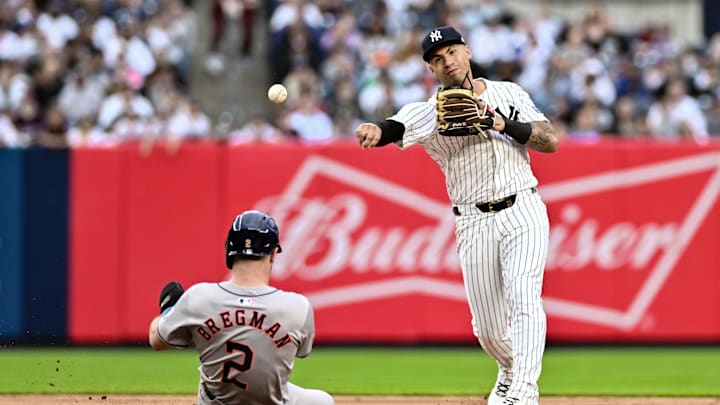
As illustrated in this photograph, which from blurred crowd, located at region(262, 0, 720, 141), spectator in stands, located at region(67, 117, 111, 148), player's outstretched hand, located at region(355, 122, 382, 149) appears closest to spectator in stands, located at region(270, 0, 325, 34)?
blurred crowd, located at region(262, 0, 720, 141)

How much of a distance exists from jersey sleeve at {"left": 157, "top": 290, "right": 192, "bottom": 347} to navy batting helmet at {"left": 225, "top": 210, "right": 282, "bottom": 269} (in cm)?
30

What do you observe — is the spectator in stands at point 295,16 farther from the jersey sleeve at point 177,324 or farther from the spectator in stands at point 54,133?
the jersey sleeve at point 177,324

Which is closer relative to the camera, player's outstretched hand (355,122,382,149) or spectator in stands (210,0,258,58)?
player's outstretched hand (355,122,382,149)

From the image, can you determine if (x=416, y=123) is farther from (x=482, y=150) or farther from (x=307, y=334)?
(x=307, y=334)

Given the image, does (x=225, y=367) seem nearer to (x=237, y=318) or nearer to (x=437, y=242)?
(x=237, y=318)

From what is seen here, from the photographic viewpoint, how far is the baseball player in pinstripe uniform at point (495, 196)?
740 centimetres

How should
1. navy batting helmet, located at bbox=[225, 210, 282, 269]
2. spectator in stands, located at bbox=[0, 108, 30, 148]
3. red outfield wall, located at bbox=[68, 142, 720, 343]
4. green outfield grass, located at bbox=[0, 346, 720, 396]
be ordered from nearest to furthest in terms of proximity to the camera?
navy batting helmet, located at bbox=[225, 210, 282, 269]
green outfield grass, located at bbox=[0, 346, 720, 396]
red outfield wall, located at bbox=[68, 142, 720, 343]
spectator in stands, located at bbox=[0, 108, 30, 148]

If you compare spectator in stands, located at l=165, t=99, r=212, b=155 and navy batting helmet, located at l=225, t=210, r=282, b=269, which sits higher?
spectator in stands, located at l=165, t=99, r=212, b=155

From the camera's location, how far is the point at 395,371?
494 inches

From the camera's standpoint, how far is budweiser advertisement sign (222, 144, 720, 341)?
1468cm

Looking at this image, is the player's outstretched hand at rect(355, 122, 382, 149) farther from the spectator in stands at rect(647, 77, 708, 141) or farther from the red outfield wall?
the spectator in stands at rect(647, 77, 708, 141)

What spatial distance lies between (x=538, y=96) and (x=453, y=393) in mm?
7575

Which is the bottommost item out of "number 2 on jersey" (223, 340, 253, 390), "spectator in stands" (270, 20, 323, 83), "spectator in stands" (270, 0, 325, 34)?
"number 2 on jersey" (223, 340, 253, 390)

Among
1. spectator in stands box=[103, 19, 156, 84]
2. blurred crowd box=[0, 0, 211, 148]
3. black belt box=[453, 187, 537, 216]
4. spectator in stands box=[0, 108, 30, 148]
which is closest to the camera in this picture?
black belt box=[453, 187, 537, 216]
